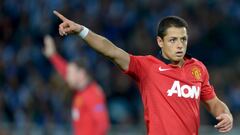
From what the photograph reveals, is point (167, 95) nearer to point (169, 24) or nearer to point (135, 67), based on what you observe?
point (135, 67)

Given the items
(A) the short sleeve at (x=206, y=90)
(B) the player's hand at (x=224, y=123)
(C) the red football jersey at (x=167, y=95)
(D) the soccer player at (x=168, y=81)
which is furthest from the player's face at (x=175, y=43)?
(B) the player's hand at (x=224, y=123)

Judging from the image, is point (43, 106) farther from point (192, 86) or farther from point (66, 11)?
point (192, 86)

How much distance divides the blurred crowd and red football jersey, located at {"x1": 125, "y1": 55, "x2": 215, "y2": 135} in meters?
6.09

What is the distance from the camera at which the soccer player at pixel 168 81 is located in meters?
6.70

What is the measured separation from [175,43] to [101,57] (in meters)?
7.54

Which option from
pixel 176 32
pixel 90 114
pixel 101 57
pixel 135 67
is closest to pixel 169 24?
pixel 176 32

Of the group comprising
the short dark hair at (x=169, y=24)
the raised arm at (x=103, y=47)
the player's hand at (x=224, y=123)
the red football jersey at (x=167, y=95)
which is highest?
the short dark hair at (x=169, y=24)

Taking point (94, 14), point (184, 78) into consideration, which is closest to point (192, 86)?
point (184, 78)

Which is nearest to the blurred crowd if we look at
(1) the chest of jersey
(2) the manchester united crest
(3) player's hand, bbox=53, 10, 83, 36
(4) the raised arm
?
(2) the manchester united crest

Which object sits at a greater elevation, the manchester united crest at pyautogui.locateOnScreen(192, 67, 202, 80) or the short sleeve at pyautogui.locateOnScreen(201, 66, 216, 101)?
the manchester united crest at pyautogui.locateOnScreen(192, 67, 202, 80)

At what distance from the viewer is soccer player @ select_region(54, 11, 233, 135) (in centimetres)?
670

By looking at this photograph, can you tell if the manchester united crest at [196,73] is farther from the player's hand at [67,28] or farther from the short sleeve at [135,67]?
the player's hand at [67,28]

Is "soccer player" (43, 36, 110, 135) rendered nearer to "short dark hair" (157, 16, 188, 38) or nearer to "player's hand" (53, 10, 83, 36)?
"short dark hair" (157, 16, 188, 38)

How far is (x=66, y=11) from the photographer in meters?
15.5
